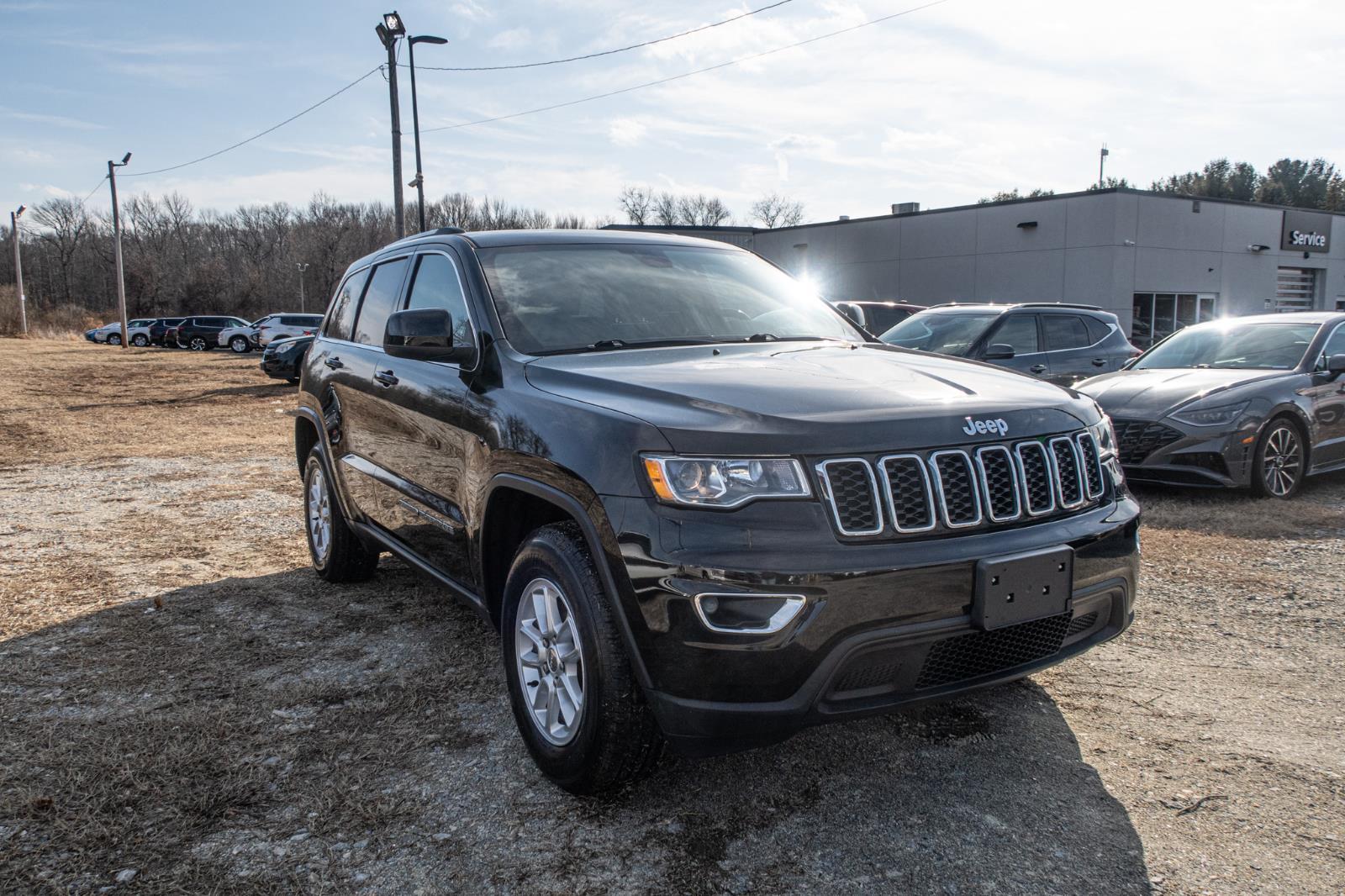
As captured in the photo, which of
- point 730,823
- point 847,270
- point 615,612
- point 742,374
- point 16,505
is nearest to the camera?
point 615,612

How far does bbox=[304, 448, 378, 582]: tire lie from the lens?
5172 millimetres

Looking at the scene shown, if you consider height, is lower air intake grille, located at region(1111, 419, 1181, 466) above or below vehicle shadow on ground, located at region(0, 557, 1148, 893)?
above

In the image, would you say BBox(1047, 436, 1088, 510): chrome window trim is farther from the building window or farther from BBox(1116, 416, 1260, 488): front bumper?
the building window

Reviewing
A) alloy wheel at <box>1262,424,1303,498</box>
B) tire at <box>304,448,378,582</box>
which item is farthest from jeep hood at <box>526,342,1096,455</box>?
alloy wheel at <box>1262,424,1303,498</box>

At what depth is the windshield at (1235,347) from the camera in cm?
810

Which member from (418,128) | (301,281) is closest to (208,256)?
(301,281)

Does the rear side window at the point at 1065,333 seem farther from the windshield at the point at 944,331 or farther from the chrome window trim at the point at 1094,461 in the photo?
the chrome window trim at the point at 1094,461

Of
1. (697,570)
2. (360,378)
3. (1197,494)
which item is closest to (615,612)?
(697,570)

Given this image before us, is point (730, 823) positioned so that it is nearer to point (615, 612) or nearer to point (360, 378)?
point (615, 612)

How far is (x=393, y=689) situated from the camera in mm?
3842

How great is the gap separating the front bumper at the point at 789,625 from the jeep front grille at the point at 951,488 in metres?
0.06

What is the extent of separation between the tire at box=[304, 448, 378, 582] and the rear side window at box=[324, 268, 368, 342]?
2.32 feet

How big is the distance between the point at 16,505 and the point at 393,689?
18.8ft

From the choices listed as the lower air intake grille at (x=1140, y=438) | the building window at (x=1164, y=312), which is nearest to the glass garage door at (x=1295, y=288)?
the building window at (x=1164, y=312)
